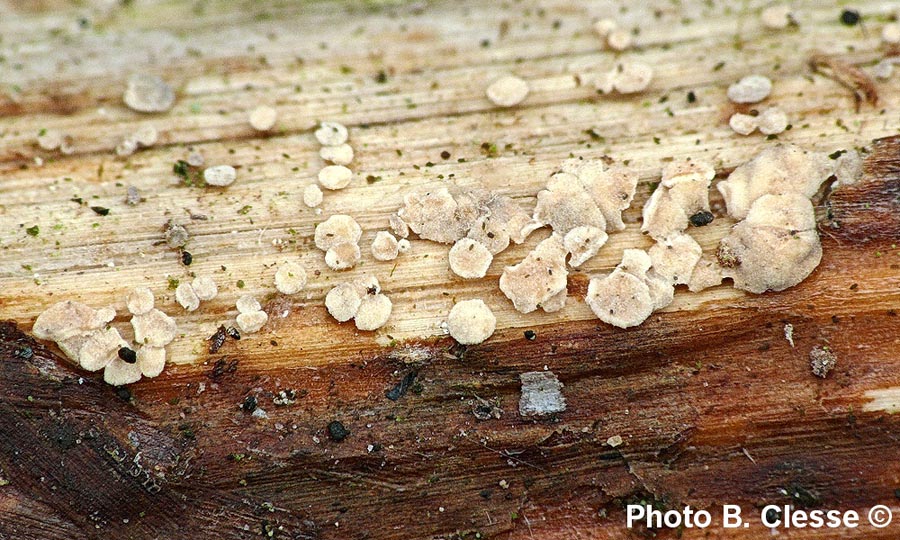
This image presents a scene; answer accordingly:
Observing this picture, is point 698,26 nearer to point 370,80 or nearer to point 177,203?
point 370,80

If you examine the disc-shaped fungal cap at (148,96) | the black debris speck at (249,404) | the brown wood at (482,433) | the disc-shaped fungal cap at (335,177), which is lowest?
the brown wood at (482,433)

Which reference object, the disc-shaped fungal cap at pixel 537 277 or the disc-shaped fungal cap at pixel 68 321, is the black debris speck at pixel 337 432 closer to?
the disc-shaped fungal cap at pixel 537 277

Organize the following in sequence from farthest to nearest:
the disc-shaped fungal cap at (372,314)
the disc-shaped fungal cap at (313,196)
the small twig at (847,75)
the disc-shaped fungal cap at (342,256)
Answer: the small twig at (847,75), the disc-shaped fungal cap at (313,196), the disc-shaped fungal cap at (342,256), the disc-shaped fungal cap at (372,314)

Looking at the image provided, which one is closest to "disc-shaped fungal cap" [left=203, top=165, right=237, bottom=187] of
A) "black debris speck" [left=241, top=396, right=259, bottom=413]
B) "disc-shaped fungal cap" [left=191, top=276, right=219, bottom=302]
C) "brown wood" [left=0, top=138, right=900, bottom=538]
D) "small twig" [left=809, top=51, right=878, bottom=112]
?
"disc-shaped fungal cap" [left=191, top=276, right=219, bottom=302]

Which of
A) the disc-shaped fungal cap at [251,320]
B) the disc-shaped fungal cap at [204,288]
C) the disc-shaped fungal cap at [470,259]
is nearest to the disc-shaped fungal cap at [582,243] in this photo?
the disc-shaped fungal cap at [470,259]

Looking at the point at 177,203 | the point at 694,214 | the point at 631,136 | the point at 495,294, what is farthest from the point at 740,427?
the point at 177,203

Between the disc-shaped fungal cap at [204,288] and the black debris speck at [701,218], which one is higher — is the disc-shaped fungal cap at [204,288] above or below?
above

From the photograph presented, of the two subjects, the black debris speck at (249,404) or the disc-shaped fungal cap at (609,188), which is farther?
the disc-shaped fungal cap at (609,188)

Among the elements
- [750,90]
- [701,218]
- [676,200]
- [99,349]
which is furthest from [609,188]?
[99,349]
